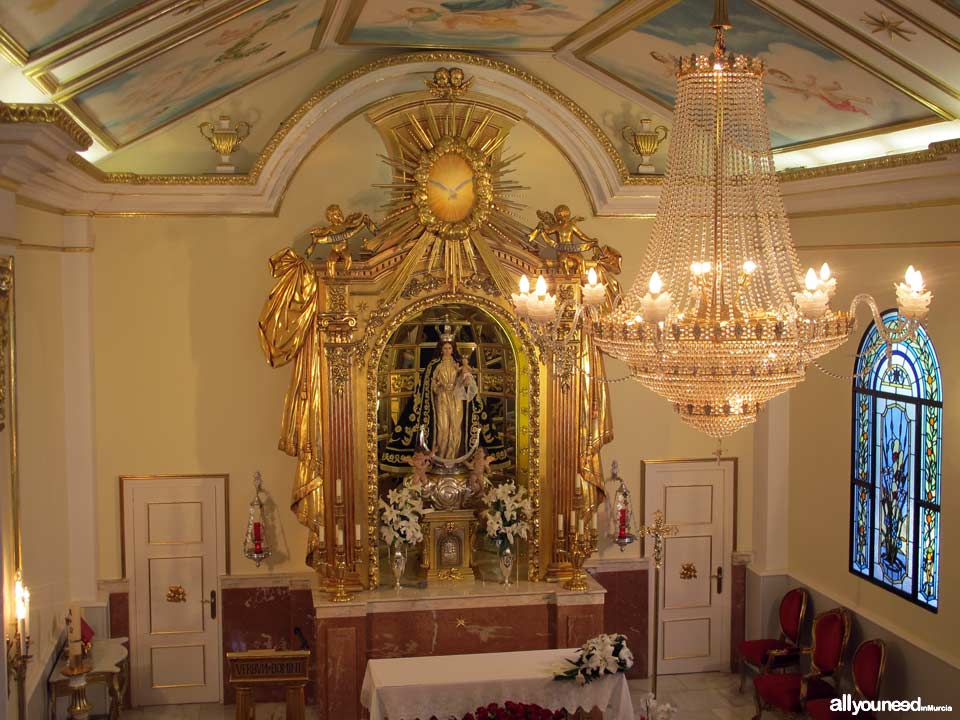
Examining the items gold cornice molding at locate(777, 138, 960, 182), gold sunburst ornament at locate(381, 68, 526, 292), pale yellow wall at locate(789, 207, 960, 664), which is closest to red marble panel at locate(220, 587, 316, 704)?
gold sunburst ornament at locate(381, 68, 526, 292)

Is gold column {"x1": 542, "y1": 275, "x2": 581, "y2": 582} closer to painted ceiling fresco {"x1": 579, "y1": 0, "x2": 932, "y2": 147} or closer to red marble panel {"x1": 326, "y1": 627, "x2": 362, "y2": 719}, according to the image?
red marble panel {"x1": 326, "y1": 627, "x2": 362, "y2": 719}

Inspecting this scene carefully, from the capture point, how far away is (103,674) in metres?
8.13

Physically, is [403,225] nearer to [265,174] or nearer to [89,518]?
[265,174]

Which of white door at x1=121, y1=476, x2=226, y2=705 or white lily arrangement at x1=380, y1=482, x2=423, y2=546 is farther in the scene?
white door at x1=121, y1=476, x2=226, y2=705

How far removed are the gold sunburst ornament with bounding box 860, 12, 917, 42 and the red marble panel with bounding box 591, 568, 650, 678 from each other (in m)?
5.25

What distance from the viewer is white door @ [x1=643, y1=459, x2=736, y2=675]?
9.88 meters

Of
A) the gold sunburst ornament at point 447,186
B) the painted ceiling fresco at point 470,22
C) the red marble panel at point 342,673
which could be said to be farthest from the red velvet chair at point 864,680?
the painted ceiling fresco at point 470,22

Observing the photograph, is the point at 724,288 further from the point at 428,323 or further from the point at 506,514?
the point at 428,323

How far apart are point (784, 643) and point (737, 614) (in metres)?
0.84

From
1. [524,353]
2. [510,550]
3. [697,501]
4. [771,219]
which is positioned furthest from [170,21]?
[697,501]

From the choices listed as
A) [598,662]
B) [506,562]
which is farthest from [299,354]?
[598,662]

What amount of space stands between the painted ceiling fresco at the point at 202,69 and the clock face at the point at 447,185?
53.3 inches

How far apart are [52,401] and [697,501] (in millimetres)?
5594

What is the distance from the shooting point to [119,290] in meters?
8.87
